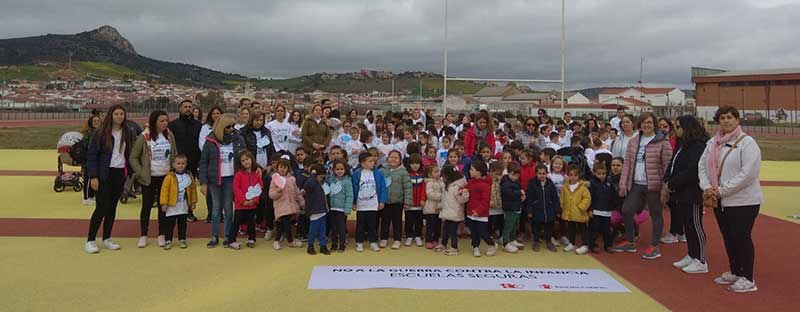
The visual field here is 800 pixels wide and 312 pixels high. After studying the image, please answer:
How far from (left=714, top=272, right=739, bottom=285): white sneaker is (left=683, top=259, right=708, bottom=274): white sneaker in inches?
12.9

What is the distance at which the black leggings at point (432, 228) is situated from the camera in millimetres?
6969

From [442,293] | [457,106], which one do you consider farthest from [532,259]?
[457,106]

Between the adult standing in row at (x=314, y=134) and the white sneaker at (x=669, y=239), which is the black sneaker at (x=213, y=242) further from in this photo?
the white sneaker at (x=669, y=239)

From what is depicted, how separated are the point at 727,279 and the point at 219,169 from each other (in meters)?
5.77

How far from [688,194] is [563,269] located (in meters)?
1.56

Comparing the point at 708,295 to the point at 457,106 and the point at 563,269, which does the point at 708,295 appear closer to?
the point at 563,269

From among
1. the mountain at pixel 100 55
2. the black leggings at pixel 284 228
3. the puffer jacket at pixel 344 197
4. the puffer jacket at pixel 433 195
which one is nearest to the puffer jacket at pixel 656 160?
the puffer jacket at pixel 433 195

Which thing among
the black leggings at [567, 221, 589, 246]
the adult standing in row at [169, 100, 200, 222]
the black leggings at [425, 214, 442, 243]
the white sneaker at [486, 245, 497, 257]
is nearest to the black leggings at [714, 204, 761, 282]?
the black leggings at [567, 221, 589, 246]

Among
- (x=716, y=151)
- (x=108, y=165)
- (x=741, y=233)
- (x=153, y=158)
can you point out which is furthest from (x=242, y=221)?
(x=741, y=233)

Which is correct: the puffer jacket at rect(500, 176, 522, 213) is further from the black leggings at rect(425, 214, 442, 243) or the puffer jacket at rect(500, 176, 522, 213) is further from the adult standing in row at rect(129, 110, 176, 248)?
the adult standing in row at rect(129, 110, 176, 248)

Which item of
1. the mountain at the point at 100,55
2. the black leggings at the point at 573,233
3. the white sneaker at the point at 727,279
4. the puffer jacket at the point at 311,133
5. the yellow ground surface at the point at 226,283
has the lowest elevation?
the yellow ground surface at the point at 226,283

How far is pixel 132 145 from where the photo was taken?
654 centimetres

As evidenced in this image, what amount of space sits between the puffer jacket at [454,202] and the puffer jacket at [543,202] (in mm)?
908

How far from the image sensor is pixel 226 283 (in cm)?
528
